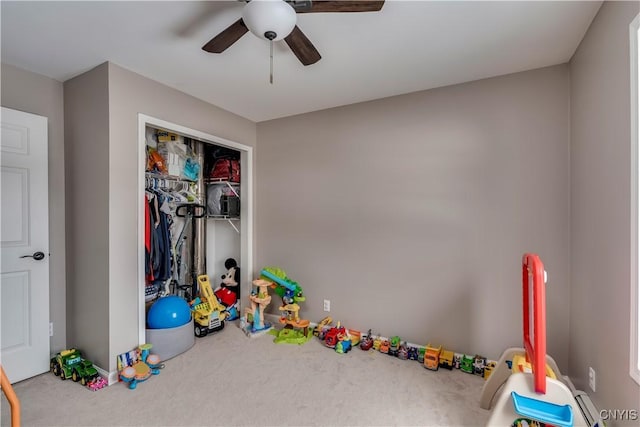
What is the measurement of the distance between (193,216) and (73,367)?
5.83 ft

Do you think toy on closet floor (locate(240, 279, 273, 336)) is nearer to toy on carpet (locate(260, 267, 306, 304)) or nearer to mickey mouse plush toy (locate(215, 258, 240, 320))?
toy on carpet (locate(260, 267, 306, 304))

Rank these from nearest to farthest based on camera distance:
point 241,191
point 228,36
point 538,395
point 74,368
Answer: point 538,395 → point 228,36 → point 74,368 → point 241,191

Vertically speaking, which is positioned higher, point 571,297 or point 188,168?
point 188,168

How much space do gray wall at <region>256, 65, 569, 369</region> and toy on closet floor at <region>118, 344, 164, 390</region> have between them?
1561 mm

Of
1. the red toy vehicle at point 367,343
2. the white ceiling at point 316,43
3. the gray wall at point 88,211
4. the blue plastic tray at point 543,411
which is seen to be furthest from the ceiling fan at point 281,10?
the red toy vehicle at point 367,343

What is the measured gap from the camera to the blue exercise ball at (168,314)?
2.72 meters

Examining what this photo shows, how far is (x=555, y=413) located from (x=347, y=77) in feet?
8.51

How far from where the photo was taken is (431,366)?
99.0 inches

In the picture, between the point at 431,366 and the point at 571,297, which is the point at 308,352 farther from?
the point at 571,297

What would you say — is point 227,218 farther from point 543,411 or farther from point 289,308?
point 543,411

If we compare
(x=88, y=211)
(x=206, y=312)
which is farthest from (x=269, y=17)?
(x=206, y=312)

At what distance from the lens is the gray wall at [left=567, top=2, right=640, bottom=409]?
58.0 inches

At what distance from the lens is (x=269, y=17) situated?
1384 mm

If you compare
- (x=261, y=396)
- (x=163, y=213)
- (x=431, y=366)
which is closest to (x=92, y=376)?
(x=261, y=396)
